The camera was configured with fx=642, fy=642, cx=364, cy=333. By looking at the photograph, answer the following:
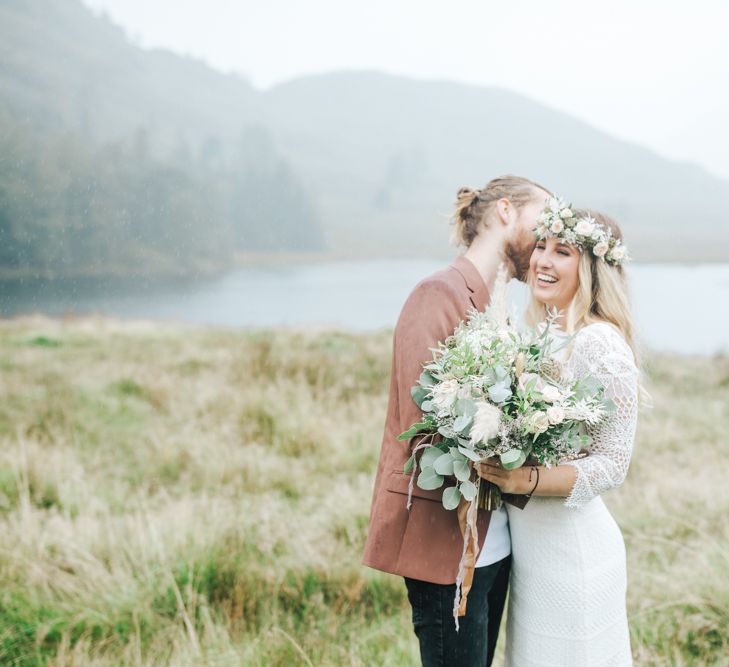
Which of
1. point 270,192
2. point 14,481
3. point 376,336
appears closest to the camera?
point 14,481

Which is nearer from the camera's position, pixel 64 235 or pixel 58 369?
pixel 58 369

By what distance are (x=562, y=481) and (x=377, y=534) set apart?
23.3 inches

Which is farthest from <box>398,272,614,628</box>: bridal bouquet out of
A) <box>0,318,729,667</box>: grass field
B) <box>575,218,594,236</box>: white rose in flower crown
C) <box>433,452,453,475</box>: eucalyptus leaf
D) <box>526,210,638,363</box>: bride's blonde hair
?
<box>0,318,729,667</box>: grass field

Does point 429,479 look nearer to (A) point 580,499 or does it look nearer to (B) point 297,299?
(A) point 580,499

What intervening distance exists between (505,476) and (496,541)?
364 mm

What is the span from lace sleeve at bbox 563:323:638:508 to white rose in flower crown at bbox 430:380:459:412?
49 cm

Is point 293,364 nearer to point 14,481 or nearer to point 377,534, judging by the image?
point 14,481

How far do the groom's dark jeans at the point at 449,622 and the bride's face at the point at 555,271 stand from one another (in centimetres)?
94

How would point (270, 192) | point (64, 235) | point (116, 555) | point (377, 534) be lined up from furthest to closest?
point (270, 192) → point (64, 235) → point (116, 555) → point (377, 534)

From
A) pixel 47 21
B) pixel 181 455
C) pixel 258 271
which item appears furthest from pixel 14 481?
pixel 47 21

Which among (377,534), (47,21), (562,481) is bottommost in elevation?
(377,534)

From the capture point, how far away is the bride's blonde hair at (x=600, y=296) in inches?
85.6

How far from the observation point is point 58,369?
10.5 metres

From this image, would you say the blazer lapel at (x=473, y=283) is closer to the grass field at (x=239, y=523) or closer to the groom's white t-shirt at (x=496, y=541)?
the groom's white t-shirt at (x=496, y=541)
